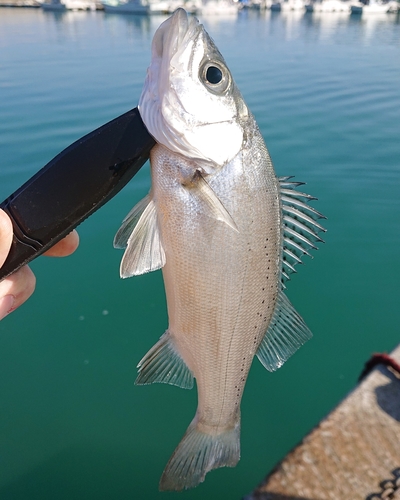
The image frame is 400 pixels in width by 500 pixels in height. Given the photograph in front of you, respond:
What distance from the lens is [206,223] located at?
61.4 inches

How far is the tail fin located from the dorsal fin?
2.58 ft

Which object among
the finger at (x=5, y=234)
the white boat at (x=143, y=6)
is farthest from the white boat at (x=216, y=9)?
the finger at (x=5, y=234)

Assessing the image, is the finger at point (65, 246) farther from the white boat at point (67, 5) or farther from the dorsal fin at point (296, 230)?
the white boat at point (67, 5)

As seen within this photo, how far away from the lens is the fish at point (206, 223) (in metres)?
1.51

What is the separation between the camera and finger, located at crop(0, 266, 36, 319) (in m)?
1.63

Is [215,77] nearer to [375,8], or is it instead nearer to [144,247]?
[144,247]

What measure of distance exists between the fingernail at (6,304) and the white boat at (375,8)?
57.5 m

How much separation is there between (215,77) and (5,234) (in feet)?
3.15

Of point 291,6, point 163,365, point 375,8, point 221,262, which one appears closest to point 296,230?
point 221,262

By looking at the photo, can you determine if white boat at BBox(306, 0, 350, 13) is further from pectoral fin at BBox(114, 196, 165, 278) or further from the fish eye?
pectoral fin at BBox(114, 196, 165, 278)

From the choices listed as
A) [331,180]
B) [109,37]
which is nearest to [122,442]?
[331,180]

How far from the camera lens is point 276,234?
1692 millimetres

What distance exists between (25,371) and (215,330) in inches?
107

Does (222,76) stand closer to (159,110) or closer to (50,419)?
(159,110)
